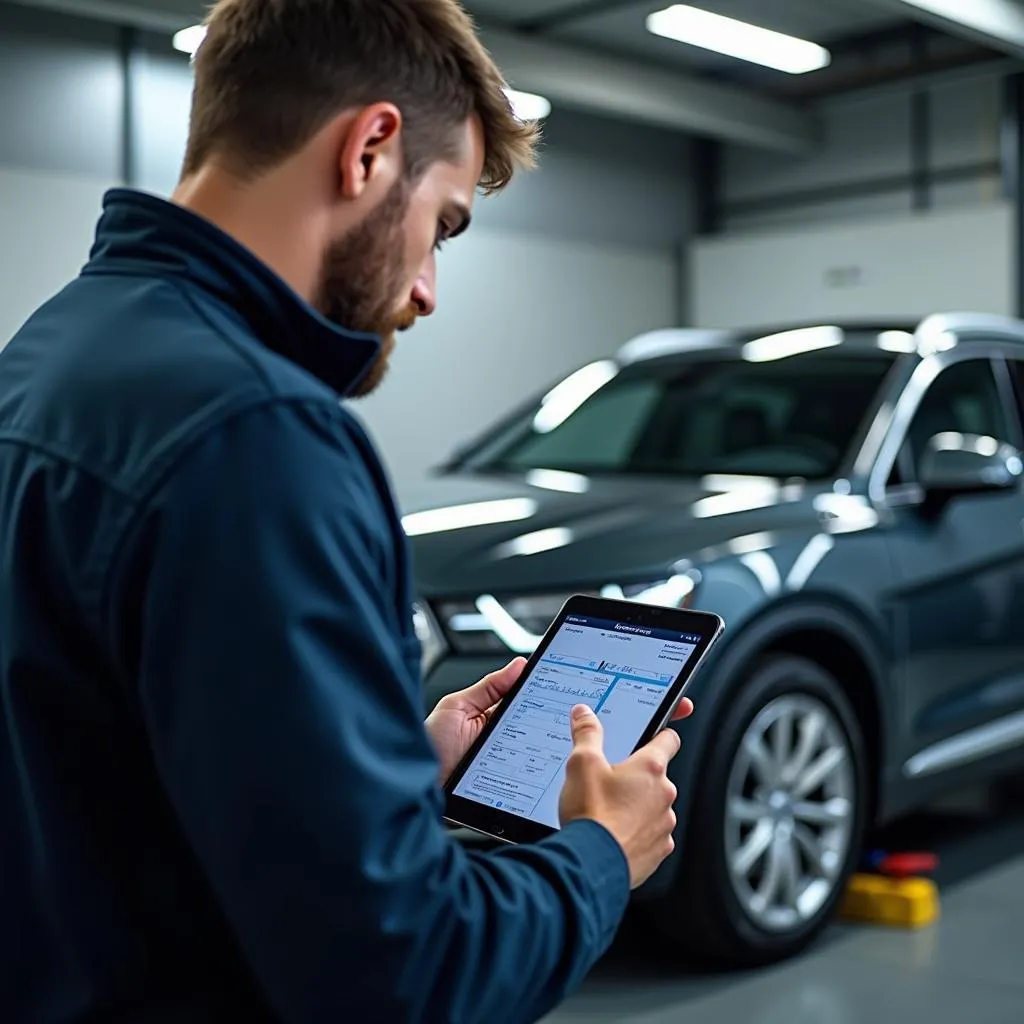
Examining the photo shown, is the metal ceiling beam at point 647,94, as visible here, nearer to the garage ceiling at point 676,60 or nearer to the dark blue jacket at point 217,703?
the garage ceiling at point 676,60

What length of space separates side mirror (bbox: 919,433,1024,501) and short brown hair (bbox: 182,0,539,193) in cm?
269

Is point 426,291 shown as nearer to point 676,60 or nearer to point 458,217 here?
point 458,217

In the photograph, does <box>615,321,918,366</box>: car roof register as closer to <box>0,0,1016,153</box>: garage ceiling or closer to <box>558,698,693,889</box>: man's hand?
<box>558,698,693,889</box>: man's hand

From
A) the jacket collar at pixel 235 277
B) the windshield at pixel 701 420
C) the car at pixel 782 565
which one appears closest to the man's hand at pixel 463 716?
the jacket collar at pixel 235 277

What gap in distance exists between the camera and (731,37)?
847 cm

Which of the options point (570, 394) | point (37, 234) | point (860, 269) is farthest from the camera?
point (860, 269)

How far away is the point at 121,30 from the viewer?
309 inches

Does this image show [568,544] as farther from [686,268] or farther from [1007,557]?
[686,268]

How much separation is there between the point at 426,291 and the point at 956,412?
308cm

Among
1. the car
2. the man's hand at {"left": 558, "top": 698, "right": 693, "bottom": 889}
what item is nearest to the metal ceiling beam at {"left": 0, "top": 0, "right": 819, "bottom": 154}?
the car

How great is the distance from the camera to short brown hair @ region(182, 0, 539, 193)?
1.03 metres

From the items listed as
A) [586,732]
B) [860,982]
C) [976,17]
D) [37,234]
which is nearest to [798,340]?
[860,982]

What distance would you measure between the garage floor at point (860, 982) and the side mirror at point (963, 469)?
40.8 inches

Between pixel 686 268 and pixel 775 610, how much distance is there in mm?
8148
